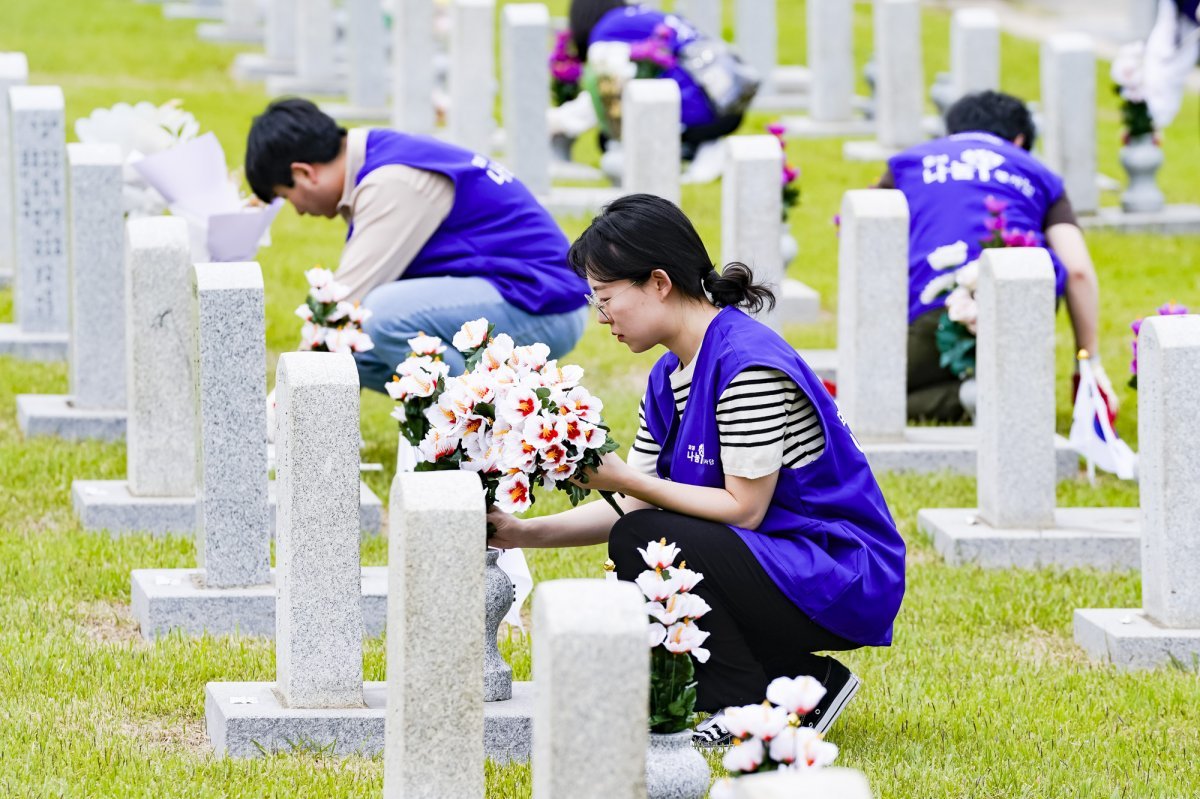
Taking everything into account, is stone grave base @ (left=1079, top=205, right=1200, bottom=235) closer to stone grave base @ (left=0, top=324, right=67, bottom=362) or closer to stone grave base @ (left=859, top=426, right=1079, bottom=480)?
stone grave base @ (left=859, top=426, right=1079, bottom=480)

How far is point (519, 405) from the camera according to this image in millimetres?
3908

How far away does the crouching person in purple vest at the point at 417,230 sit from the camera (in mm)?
6090

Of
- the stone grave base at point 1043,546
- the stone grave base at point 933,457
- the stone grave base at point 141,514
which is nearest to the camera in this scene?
the stone grave base at point 141,514

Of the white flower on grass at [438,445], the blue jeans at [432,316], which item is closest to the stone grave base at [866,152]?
the blue jeans at [432,316]

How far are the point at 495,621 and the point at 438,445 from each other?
468 mm

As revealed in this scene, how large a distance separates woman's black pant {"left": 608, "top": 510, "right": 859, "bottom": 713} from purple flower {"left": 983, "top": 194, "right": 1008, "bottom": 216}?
3330 millimetres

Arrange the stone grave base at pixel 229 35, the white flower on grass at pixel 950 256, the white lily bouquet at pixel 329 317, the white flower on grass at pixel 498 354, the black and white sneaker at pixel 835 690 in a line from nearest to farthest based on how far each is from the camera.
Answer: the white flower on grass at pixel 498 354 → the black and white sneaker at pixel 835 690 → the white lily bouquet at pixel 329 317 → the white flower on grass at pixel 950 256 → the stone grave base at pixel 229 35

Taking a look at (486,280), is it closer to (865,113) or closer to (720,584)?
(720,584)

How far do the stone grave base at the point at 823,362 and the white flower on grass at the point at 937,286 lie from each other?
0.73 meters

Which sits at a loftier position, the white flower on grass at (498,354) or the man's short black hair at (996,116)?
the man's short black hair at (996,116)

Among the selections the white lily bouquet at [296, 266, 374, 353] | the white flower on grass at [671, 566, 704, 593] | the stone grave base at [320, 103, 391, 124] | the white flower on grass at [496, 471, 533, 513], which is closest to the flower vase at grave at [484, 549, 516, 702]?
the white flower on grass at [496, 471, 533, 513]

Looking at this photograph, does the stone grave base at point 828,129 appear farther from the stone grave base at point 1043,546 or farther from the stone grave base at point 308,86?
the stone grave base at point 1043,546

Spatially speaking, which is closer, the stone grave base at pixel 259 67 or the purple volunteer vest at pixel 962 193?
the purple volunteer vest at pixel 962 193

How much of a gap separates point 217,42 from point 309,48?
10.3 feet
